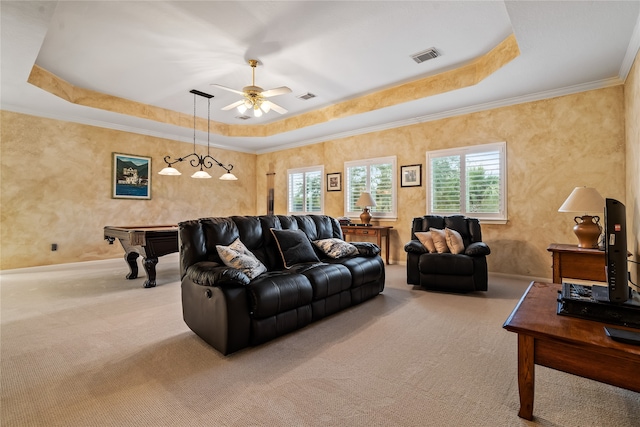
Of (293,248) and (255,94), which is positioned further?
(255,94)

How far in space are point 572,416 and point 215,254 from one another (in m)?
2.79

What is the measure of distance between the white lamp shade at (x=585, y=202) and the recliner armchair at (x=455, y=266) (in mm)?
1012

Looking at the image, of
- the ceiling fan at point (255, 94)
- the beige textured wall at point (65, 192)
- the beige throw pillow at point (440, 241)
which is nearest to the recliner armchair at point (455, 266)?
the beige throw pillow at point (440, 241)

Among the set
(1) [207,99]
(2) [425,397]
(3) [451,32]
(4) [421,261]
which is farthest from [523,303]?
(1) [207,99]

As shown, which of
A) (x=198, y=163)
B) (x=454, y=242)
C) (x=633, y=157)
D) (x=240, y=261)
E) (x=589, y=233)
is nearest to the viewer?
(x=240, y=261)

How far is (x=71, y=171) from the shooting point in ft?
19.3

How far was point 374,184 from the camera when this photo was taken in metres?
6.52

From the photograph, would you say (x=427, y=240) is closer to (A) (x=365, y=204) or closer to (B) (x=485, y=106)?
(A) (x=365, y=204)

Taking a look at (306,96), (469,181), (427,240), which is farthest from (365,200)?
(306,96)

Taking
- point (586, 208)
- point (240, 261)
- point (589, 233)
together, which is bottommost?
point (240, 261)

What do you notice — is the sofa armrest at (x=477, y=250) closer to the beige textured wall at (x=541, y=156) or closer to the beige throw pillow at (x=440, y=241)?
the beige throw pillow at (x=440, y=241)

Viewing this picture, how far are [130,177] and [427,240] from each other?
619 centimetres

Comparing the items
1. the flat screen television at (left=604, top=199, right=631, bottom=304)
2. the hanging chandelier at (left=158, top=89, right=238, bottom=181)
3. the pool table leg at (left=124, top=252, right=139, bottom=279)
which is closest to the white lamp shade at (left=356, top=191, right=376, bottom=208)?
the hanging chandelier at (left=158, top=89, right=238, bottom=181)

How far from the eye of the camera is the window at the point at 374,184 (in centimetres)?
627
